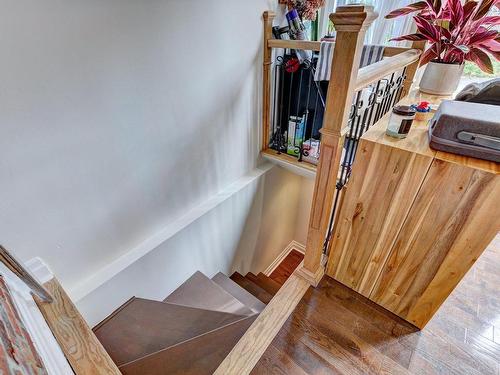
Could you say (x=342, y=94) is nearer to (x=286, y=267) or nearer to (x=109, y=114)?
(x=109, y=114)

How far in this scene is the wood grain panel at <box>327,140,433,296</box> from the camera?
3.21 ft

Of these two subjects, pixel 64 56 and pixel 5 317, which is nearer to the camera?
pixel 5 317

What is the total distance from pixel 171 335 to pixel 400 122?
1479 millimetres

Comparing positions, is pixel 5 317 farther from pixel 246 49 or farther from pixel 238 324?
pixel 246 49

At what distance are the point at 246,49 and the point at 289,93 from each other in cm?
60

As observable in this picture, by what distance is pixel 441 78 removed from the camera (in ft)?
5.18

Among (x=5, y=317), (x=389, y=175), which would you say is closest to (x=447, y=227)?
(x=389, y=175)

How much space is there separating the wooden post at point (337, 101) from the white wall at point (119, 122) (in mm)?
946

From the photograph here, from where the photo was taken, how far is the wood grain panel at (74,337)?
39.0 inches

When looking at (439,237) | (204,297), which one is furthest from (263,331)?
(439,237)

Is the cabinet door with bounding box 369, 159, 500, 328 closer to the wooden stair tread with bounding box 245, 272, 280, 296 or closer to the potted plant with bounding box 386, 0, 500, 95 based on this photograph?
the potted plant with bounding box 386, 0, 500, 95

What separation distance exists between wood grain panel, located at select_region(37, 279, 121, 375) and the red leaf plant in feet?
7.54

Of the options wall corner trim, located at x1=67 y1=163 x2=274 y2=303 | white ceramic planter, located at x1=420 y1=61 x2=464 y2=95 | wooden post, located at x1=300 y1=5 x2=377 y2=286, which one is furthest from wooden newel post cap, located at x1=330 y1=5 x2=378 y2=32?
wall corner trim, located at x1=67 y1=163 x2=274 y2=303

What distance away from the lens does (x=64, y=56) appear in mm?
1048
